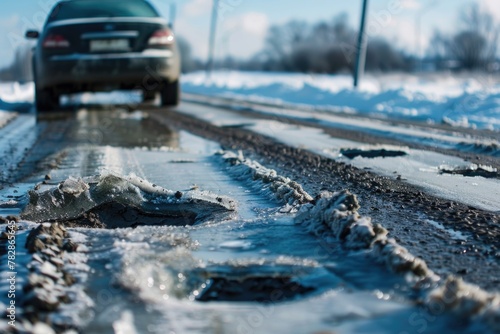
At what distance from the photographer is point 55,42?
327 inches

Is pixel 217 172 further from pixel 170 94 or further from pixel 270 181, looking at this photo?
pixel 170 94

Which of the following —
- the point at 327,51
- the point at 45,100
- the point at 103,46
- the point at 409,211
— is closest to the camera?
the point at 409,211

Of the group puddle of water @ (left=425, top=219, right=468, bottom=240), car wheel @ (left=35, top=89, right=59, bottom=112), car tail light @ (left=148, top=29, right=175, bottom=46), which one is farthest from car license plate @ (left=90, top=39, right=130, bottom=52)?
puddle of water @ (left=425, top=219, right=468, bottom=240)

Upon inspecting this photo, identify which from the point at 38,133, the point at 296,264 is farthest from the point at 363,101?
the point at 296,264

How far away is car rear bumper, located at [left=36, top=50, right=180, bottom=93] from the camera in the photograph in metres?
8.43

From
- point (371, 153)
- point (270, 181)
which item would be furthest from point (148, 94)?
point (270, 181)

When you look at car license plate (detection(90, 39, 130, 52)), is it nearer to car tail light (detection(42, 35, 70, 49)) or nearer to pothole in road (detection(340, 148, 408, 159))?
car tail light (detection(42, 35, 70, 49))

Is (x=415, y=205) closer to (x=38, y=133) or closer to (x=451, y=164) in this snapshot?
(x=451, y=164)

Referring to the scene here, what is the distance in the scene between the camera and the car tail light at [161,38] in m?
8.66

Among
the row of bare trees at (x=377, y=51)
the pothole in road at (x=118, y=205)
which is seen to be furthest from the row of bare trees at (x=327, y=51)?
the pothole in road at (x=118, y=205)

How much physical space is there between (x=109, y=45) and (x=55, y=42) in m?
0.70

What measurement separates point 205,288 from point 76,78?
6928 mm

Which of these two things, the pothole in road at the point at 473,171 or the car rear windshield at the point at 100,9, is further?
the car rear windshield at the point at 100,9

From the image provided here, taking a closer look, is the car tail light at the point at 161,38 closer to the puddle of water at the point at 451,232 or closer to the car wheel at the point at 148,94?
the car wheel at the point at 148,94
